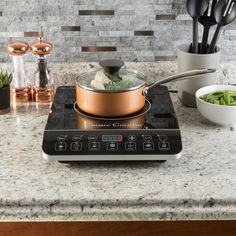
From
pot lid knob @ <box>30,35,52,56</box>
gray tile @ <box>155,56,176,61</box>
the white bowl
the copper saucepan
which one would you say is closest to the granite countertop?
the white bowl

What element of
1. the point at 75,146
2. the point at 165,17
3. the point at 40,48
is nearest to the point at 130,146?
the point at 75,146

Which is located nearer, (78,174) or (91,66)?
(78,174)

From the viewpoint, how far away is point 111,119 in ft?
4.61

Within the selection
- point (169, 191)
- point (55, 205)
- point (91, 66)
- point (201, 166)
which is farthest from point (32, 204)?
point (91, 66)

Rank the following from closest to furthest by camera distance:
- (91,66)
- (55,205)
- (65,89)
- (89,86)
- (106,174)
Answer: (55,205) < (106,174) < (89,86) < (65,89) < (91,66)

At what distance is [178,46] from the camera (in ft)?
5.39

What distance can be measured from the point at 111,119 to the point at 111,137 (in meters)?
0.10

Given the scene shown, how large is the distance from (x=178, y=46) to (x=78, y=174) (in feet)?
1.91

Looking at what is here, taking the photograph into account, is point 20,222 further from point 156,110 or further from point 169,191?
point 156,110

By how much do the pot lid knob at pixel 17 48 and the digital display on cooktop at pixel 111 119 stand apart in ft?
0.54

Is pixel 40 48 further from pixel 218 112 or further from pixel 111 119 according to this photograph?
pixel 218 112

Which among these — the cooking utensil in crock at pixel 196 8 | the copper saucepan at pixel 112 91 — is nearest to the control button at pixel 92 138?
the copper saucepan at pixel 112 91

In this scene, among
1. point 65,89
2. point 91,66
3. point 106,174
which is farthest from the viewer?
point 91,66

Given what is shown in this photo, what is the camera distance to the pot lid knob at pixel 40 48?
5.15ft
